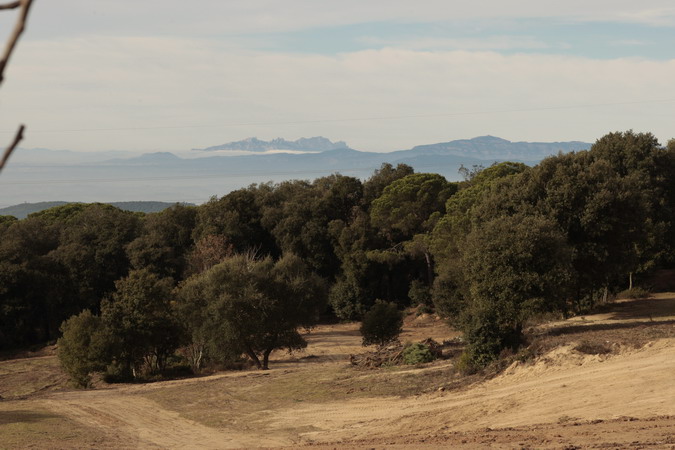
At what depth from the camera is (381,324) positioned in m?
41.7

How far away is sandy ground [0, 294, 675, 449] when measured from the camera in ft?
58.3

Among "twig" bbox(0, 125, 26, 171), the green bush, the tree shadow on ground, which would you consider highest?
"twig" bbox(0, 125, 26, 171)

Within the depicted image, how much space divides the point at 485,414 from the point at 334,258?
4595cm

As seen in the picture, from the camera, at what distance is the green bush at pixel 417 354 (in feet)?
113

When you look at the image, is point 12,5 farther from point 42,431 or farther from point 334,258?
point 334,258

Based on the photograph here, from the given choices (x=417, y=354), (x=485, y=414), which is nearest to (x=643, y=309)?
(x=417, y=354)

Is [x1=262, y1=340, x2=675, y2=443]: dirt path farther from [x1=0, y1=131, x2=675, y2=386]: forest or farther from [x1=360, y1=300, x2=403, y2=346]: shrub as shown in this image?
[x1=360, y1=300, x2=403, y2=346]: shrub

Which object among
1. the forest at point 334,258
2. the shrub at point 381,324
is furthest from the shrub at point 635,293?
the shrub at point 381,324

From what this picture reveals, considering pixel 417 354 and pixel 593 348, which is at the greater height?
pixel 593 348

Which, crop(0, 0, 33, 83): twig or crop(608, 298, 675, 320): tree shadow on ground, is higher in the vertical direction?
crop(0, 0, 33, 83): twig

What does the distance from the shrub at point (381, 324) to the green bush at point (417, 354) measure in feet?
19.4

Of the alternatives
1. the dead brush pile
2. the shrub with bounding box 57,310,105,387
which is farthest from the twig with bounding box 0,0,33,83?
the shrub with bounding box 57,310,105,387

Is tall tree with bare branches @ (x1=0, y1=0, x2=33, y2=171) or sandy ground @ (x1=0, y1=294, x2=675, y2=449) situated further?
sandy ground @ (x1=0, y1=294, x2=675, y2=449)

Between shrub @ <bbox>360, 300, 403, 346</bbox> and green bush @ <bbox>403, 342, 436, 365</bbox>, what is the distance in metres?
5.92
